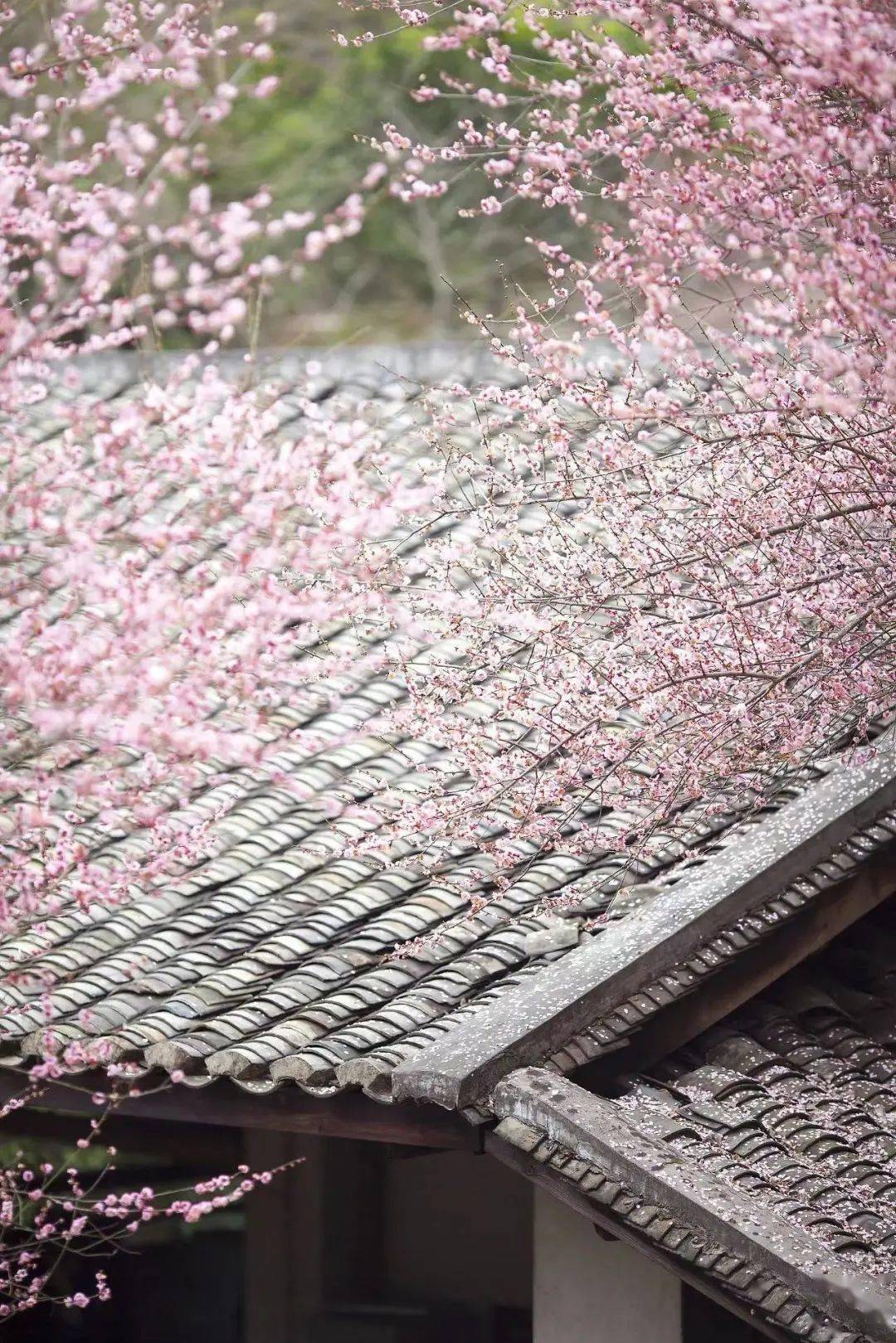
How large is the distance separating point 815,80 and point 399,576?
8.52 feet

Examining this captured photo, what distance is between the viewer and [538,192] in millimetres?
4539

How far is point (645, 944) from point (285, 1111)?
3.77 ft

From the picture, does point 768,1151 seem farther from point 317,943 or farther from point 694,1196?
point 317,943

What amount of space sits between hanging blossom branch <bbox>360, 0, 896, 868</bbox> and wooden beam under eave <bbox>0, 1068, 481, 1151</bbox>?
89 cm

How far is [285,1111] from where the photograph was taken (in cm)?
426

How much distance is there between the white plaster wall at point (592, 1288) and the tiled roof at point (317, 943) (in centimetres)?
73

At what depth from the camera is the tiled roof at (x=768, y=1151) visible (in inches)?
134

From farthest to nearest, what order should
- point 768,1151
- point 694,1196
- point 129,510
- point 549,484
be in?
point 549,484
point 768,1151
point 129,510
point 694,1196

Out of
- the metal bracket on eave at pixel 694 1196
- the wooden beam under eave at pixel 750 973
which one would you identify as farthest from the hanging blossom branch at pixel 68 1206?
the wooden beam under eave at pixel 750 973

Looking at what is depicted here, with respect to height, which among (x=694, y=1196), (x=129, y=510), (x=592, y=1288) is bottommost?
(x=592, y=1288)

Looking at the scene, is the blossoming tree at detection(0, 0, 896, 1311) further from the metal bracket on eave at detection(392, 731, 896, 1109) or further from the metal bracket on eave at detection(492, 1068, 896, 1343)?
the metal bracket on eave at detection(492, 1068, 896, 1343)

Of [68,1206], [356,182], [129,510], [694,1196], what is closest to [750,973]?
[694,1196]

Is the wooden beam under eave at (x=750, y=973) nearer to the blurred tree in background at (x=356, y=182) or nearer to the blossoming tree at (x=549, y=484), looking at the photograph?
the blossoming tree at (x=549, y=484)

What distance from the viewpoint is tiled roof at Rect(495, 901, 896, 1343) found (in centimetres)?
340
